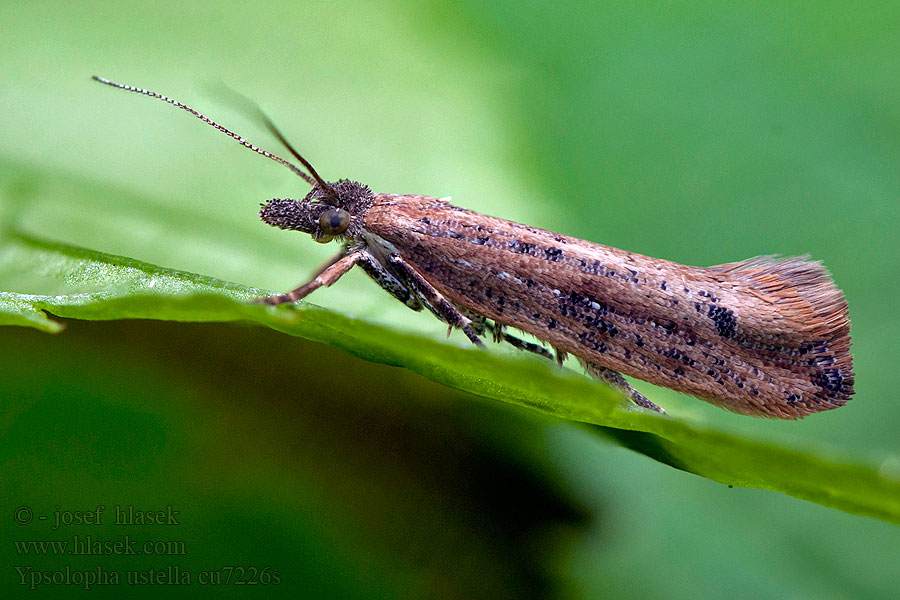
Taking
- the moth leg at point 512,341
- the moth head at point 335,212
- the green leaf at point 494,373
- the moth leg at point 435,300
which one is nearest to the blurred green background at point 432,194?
the green leaf at point 494,373

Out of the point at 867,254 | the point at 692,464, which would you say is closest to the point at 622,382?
the point at 692,464

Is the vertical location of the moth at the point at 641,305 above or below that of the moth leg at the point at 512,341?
above

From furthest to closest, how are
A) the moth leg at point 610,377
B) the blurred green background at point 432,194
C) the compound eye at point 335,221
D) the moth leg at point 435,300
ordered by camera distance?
the compound eye at point 335,221, the moth leg at point 435,300, the moth leg at point 610,377, the blurred green background at point 432,194

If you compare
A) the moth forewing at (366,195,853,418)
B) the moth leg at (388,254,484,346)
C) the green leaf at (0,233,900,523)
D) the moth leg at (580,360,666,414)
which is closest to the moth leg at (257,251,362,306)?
the moth leg at (388,254,484,346)

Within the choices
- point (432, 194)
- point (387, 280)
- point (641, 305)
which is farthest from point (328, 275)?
point (641, 305)

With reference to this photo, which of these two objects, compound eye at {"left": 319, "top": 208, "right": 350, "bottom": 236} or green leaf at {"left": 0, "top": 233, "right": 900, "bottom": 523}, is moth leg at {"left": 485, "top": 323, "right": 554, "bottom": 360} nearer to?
compound eye at {"left": 319, "top": 208, "right": 350, "bottom": 236}

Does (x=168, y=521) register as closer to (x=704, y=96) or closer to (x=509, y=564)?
(x=509, y=564)

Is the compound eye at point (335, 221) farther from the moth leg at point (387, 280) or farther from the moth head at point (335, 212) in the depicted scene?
the moth leg at point (387, 280)
